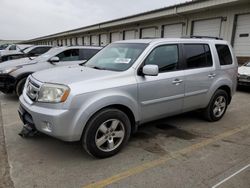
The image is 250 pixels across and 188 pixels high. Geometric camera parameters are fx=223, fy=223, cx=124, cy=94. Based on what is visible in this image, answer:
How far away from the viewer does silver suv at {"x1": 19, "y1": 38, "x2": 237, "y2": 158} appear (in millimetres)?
2898

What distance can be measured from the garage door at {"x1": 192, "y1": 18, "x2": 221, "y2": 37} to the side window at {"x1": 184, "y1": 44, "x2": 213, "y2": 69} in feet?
30.4

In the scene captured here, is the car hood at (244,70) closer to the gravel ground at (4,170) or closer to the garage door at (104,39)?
the gravel ground at (4,170)

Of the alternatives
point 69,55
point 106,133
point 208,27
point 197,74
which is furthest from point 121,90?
point 208,27

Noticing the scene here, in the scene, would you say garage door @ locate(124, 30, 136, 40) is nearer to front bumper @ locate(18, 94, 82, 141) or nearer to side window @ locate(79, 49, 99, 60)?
side window @ locate(79, 49, 99, 60)

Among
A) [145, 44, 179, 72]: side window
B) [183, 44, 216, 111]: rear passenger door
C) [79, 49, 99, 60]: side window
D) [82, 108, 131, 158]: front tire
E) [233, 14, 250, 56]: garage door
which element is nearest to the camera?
[82, 108, 131, 158]: front tire

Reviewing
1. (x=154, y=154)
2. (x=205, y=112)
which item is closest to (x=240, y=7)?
(x=205, y=112)

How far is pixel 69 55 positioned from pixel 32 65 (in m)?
1.30

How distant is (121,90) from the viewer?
3227mm

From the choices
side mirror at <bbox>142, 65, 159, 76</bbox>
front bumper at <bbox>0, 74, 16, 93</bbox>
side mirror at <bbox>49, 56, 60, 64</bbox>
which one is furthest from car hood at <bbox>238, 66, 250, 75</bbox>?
front bumper at <bbox>0, 74, 16, 93</bbox>

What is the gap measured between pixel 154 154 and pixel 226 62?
114 inches

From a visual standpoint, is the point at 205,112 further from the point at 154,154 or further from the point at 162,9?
the point at 162,9

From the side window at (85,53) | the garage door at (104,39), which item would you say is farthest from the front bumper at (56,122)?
the garage door at (104,39)

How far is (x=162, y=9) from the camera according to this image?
14805 millimetres

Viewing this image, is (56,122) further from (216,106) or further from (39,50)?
(39,50)
